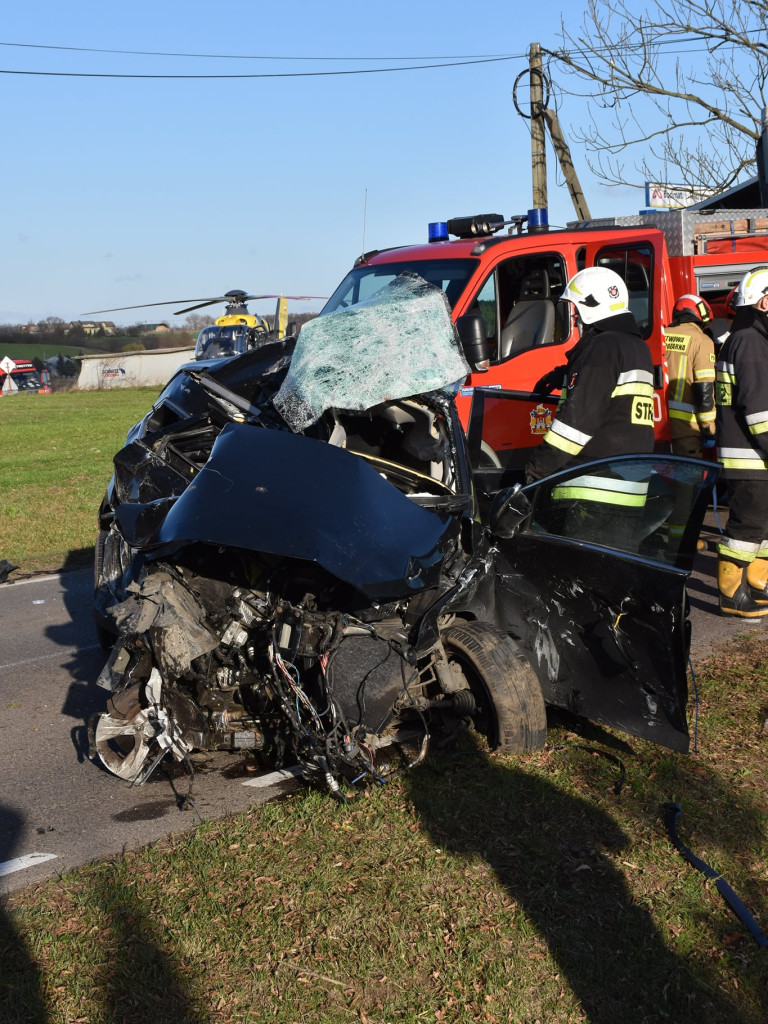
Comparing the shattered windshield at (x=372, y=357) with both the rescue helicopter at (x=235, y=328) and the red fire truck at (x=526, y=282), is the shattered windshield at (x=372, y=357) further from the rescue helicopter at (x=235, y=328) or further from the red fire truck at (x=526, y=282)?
the rescue helicopter at (x=235, y=328)

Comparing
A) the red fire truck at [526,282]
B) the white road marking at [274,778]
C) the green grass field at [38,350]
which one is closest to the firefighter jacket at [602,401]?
the red fire truck at [526,282]

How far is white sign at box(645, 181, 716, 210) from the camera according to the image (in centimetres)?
2016

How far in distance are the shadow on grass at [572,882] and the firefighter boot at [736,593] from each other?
3080 mm

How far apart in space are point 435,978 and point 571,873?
747 millimetres

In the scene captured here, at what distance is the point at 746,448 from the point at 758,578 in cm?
90

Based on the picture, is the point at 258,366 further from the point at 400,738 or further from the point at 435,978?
the point at 435,978

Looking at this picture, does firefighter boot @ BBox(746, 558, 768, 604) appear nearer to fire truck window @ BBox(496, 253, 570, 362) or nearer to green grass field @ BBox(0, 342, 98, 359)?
fire truck window @ BBox(496, 253, 570, 362)

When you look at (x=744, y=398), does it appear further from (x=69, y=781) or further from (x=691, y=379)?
(x=69, y=781)

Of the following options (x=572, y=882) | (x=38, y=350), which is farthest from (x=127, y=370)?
(x=572, y=882)

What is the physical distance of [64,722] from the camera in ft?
16.7

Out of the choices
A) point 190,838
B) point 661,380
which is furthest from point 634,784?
point 661,380

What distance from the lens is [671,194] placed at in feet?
69.4

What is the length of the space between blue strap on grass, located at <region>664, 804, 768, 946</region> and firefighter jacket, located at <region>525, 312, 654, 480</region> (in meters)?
2.15

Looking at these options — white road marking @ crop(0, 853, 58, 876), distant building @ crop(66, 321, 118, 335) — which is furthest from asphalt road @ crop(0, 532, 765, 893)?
distant building @ crop(66, 321, 118, 335)
